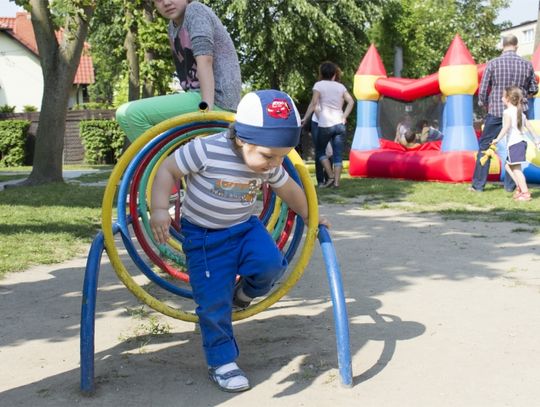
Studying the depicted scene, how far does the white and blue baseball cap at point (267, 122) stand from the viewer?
122 inches

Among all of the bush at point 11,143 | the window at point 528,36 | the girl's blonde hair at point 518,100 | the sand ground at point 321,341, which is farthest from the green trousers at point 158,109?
the window at point 528,36

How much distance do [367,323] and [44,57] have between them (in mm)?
10484

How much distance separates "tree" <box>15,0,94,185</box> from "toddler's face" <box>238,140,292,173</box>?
10.5 metres

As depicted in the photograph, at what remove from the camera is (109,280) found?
5445mm

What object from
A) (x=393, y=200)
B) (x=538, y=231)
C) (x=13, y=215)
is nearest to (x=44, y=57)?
(x=13, y=215)

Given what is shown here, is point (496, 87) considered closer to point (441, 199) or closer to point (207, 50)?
point (441, 199)

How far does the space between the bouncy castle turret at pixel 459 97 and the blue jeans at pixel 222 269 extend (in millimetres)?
9388

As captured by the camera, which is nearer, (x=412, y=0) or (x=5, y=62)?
(x=412, y=0)

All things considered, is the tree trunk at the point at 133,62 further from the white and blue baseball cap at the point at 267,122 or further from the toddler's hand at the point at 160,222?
the white and blue baseball cap at the point at 267,122

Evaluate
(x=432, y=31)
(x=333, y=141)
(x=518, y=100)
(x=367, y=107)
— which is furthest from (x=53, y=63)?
(x=432, y=31)

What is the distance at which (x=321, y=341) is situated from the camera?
12.7 feet

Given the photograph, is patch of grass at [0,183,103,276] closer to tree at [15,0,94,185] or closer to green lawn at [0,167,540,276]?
green lawn at [0,167,540,276]

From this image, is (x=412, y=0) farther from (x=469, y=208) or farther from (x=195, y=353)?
(x=195, y=353)

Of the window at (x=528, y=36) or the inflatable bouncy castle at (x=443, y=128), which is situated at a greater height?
the window at (x=528, y=36)
